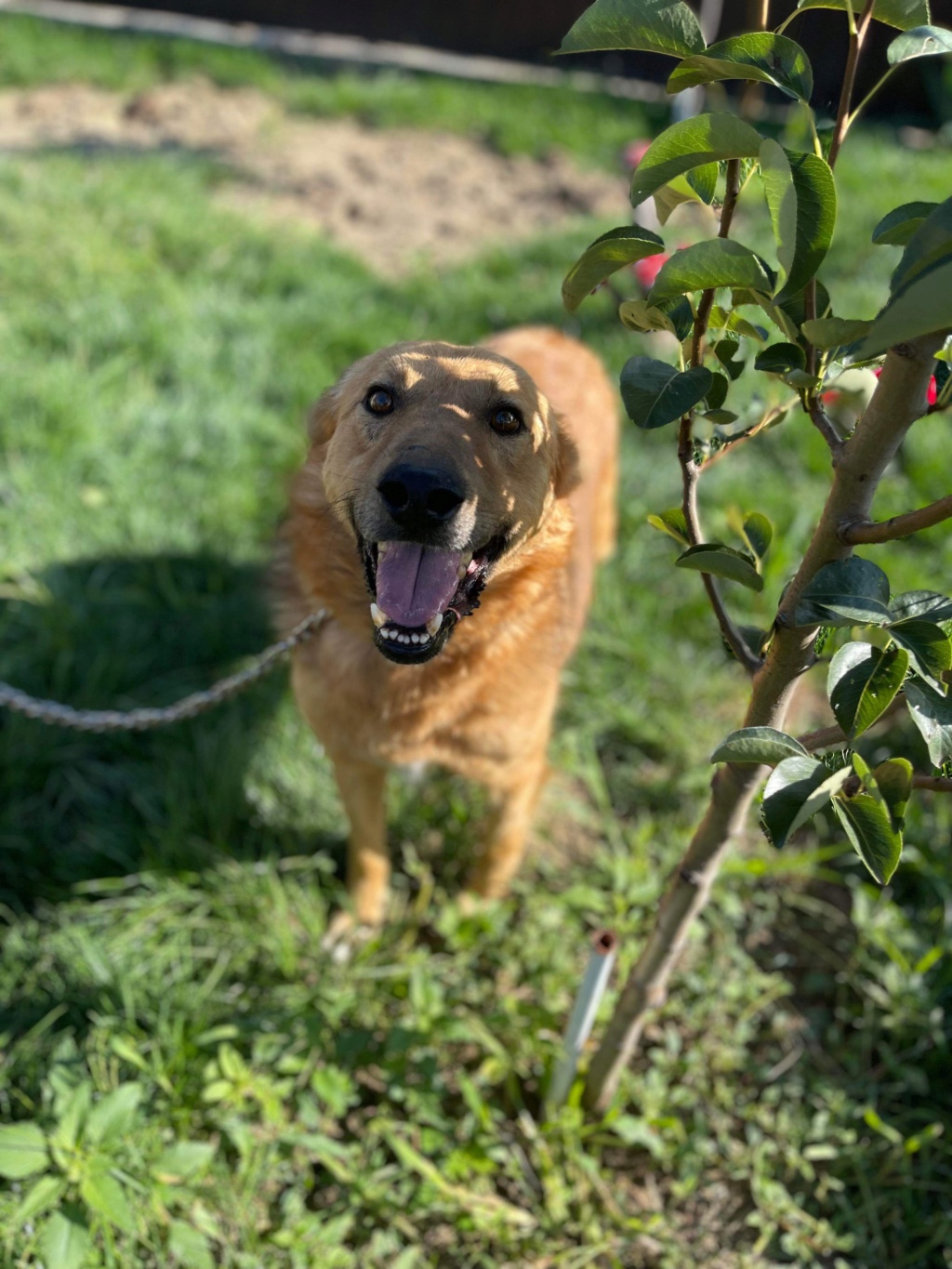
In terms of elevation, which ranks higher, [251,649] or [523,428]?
[523,428]

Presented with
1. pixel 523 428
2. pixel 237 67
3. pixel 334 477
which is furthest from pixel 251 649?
pixel 237 67

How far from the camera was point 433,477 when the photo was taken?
1697 mm

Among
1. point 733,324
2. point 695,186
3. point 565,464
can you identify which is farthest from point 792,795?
point 565,464

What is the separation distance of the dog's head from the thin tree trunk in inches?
24.9

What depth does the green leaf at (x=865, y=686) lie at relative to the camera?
1137 mm

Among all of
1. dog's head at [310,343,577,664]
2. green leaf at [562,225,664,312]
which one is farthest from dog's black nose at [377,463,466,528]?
green leaf at [562,225,664,312]

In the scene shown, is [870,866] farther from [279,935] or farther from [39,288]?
[39,288]

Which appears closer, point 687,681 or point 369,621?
point 369,621

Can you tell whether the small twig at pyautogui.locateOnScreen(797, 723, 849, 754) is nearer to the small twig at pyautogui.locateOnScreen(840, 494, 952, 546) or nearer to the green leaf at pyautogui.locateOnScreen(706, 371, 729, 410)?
the small twig at pyautogui.locateOnScreen(840, 494, 952, 546)

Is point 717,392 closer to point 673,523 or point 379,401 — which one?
point 673,523

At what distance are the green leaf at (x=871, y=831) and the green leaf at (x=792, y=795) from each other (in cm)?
4

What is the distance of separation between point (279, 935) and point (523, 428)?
144cm

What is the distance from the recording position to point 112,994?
2.23 metres

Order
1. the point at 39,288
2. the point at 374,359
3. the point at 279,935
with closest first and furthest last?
the point at 374,359 → the point at 279,935 → the point at 39,288
